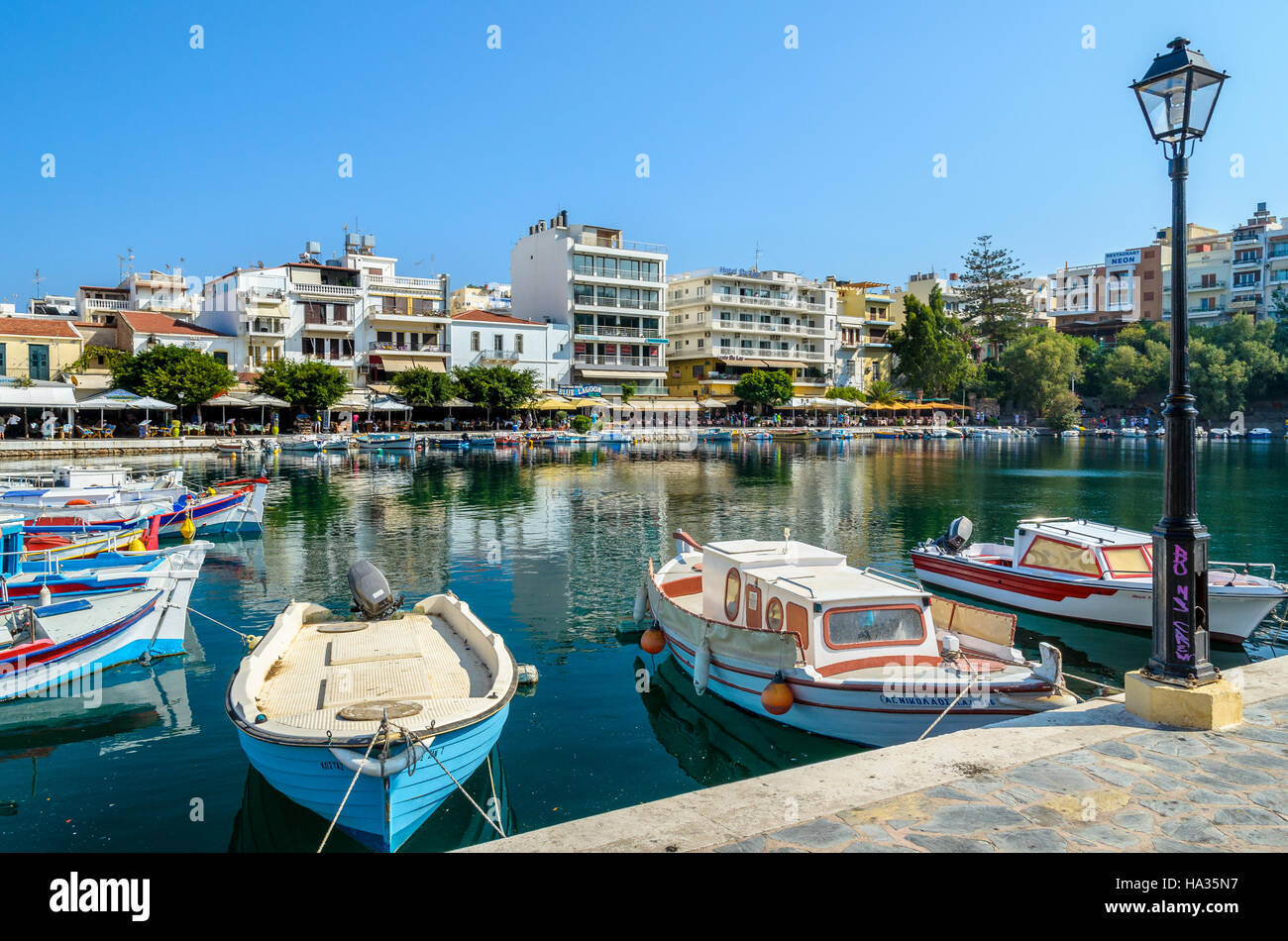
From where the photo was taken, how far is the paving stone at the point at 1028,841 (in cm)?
475

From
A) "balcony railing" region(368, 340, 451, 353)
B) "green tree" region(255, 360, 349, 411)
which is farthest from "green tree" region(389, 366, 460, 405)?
"green tree" region(255, 360, 349, 411)

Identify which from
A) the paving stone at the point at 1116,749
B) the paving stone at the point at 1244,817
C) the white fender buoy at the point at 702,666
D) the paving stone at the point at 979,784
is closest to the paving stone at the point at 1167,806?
the paving stone at the point at 1244,817

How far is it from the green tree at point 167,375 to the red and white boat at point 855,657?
173 feet

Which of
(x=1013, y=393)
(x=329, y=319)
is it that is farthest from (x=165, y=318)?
(x=1013, y=393)

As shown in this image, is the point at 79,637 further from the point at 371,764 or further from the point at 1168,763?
the point at 1168,763

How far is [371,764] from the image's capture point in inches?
287

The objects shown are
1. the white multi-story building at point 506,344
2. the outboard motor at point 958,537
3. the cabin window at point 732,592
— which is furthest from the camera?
the white multi-story building at point 506,344

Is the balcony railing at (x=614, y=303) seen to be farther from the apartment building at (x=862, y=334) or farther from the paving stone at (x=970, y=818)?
the paving stone at (x=970, y=818)

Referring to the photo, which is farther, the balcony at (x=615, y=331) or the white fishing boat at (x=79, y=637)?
the balcony at (x=615, y=331)

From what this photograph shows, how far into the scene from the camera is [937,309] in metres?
92.8

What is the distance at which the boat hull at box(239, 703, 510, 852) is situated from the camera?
7430 millimetres

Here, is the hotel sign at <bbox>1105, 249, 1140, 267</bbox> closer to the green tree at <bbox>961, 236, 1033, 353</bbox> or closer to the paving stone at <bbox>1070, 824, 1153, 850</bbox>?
the green tree at <bbox>961, 236, 1033, 353</bbox>

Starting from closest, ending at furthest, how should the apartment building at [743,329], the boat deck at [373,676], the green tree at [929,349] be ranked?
Answer: the boat deck at [373,676] < the apartment building at [743,329] < the green tree at [929,349]
